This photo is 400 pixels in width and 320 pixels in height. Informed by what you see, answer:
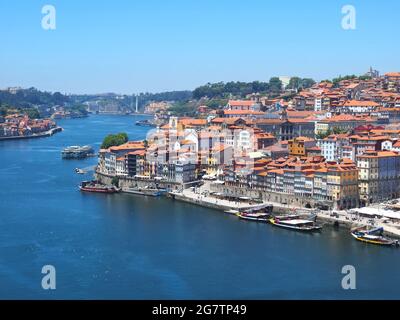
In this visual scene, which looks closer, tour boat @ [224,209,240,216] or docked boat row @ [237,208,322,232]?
docked boat row @ [237,208,322,232]

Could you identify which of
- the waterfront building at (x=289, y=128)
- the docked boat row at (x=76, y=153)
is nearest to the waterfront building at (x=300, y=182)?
the waterfront building at (x=289, y=128)

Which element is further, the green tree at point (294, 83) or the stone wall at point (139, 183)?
the green tree at point (294, 83)

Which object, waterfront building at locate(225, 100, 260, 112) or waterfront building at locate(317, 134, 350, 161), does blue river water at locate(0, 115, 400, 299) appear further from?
waterfront building at locate(225, 100, 260, 112)

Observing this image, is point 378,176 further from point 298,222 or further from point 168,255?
point 168,255

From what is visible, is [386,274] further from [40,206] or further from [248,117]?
[248,117]

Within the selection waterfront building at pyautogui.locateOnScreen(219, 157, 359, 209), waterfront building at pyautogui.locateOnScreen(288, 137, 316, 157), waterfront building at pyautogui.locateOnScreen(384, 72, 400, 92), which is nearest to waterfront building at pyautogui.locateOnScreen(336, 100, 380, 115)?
waterfront building at pyautogui.locateOnScreen(384, 72, 400, 92)

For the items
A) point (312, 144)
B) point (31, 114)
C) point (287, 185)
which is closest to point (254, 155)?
point (312, 144)

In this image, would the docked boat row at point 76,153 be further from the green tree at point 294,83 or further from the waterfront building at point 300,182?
the green tree at point 294,83
